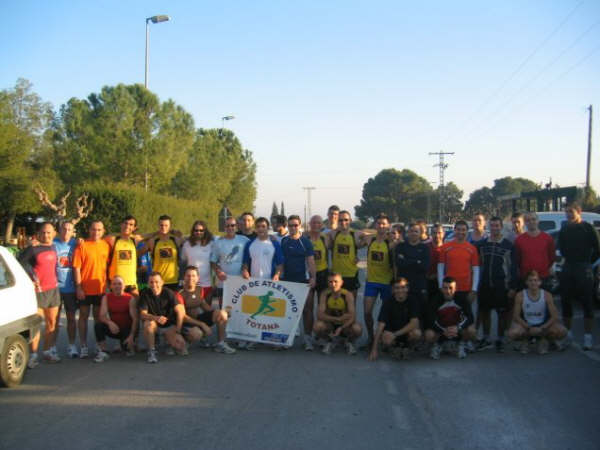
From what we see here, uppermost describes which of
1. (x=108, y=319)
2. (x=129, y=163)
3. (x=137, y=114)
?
(x=137, y=114)

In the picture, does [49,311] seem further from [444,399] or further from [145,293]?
[444,399]

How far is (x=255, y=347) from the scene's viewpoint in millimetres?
8523

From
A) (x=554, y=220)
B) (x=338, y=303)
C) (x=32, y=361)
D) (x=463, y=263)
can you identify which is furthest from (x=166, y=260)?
(x=554, y=220)

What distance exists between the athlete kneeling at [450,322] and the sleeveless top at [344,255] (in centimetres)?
139

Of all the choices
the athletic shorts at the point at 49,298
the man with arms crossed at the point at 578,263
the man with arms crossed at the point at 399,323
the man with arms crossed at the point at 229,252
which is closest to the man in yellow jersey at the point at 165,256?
the man with arms crossed at the point at 229,252

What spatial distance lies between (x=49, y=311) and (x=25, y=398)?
1.87 m

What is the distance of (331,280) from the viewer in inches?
315

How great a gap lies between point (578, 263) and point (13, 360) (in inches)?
303

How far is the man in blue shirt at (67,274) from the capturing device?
776cm

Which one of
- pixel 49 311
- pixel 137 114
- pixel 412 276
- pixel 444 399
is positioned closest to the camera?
pixel 444 399

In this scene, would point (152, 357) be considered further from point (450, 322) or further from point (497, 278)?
point (497, 278)

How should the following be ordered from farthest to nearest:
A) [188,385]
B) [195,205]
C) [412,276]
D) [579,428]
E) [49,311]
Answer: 1. [195,205]
2. [412,276]
3. [49,311]
4. [188,385]
5. [579,428]

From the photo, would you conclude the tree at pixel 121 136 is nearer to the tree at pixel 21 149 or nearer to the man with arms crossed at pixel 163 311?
the tree at pixel 21 149

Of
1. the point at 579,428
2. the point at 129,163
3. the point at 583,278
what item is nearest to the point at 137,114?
the point at 129,163
